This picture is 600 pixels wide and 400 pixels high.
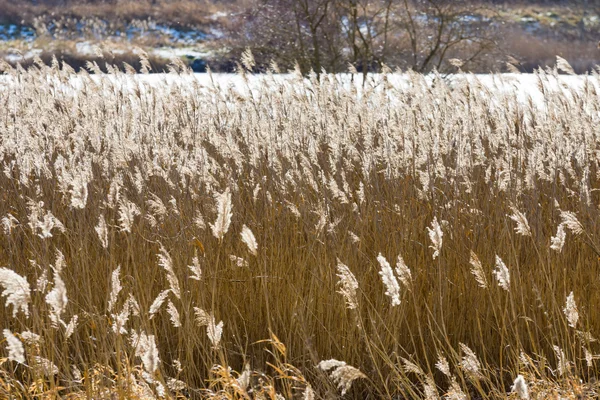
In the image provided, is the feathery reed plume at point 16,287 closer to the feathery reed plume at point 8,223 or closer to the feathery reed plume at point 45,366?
the feathery reed plume at point 45,366

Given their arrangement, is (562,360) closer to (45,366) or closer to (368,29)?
(45,366)

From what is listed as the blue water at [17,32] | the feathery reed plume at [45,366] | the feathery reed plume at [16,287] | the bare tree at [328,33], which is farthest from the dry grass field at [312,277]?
the blue water at [17,32]

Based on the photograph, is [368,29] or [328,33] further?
[328,33]

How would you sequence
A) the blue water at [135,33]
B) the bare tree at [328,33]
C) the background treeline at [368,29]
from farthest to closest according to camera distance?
the blue water at [135,33]
the background treeline at [368,29]
the bare tree at [328,33]

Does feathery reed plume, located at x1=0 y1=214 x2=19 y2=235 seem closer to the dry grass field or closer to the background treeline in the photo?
the dry grass field

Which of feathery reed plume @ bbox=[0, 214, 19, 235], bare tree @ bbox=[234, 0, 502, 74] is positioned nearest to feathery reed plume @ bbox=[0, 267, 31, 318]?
feathery reed plume @ bbox=[0, 214, 19, 235]

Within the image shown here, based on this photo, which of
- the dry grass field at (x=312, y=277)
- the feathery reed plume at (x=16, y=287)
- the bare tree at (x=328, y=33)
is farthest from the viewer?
the bare tree at (x=328, y=33)

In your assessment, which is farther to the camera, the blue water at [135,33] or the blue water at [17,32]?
the blue water at [17,32]

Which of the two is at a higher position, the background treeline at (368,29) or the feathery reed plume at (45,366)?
the background treeline at (368,29)

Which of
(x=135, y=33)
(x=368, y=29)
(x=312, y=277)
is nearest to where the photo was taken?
(x=312, y=277)

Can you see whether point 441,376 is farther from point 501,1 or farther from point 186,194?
point 501,1

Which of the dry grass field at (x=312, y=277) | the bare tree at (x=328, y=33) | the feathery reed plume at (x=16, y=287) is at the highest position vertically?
the bare tree at (x=328, y=33)

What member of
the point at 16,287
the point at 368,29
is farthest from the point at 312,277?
the point at 368,29

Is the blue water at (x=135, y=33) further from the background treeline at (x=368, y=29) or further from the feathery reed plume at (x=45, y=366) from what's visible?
the feathery reed plume at (x=45, y=366)
